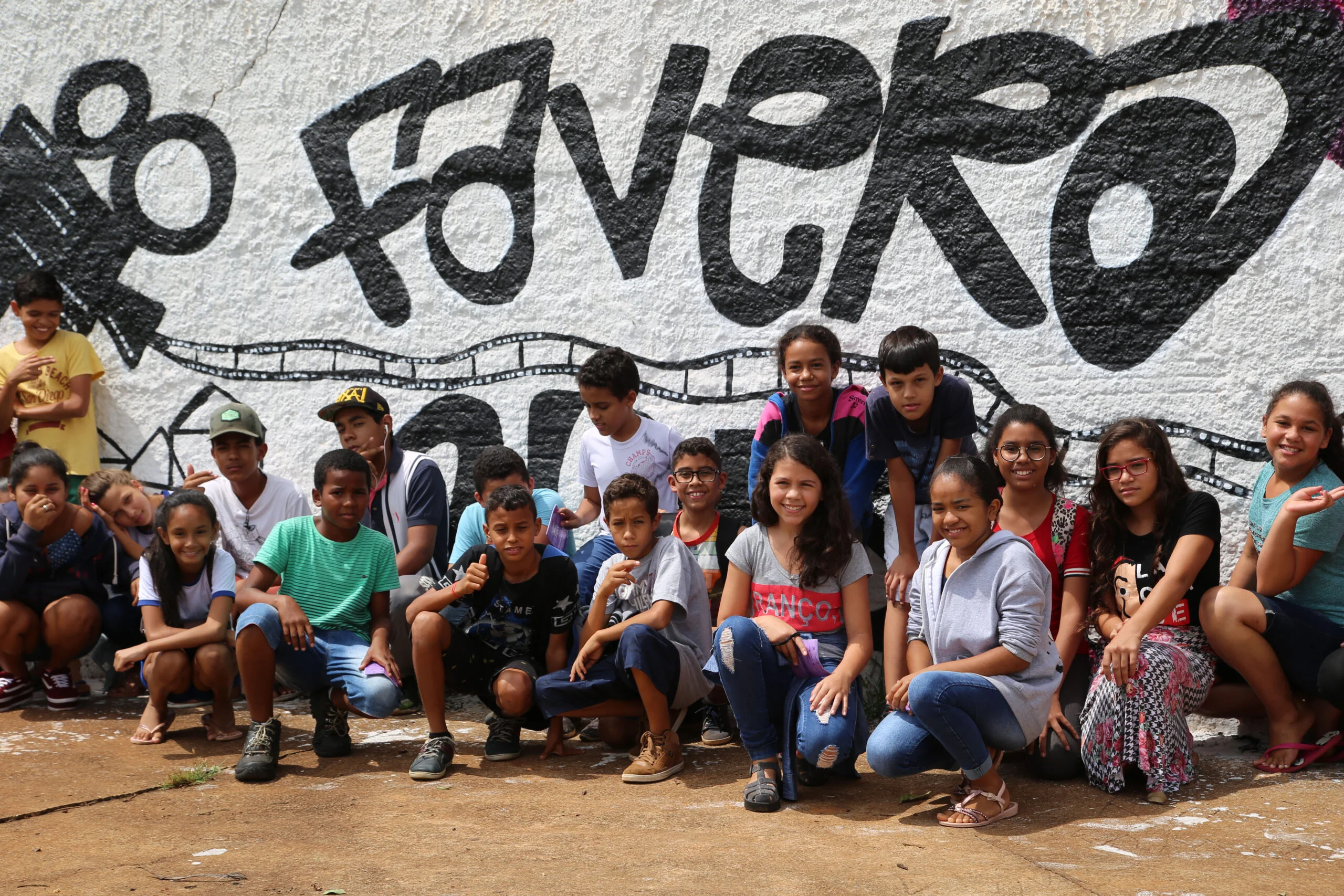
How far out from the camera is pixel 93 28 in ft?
19.5

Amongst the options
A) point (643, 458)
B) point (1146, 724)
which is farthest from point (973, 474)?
point (643, 458)

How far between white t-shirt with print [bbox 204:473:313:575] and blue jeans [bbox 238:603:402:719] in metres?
0.74

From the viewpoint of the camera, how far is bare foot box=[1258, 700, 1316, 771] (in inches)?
143

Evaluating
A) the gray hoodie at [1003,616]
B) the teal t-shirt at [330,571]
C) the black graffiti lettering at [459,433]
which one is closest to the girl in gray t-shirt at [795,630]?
the gray hoodie at [1003,616]

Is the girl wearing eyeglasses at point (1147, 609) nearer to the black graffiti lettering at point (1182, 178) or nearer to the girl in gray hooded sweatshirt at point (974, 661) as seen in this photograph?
the girl in gray hooded sweatshirt at point (974, 661)

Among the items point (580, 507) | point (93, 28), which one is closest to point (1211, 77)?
point (580, 507)

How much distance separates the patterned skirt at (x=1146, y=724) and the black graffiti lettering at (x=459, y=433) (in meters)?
2.91

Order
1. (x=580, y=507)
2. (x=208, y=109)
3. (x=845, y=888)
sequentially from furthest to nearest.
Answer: (x=208, y=109) → (x=580, y=507) → (x=845, y=888)

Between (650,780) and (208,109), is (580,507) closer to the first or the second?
(650,780)

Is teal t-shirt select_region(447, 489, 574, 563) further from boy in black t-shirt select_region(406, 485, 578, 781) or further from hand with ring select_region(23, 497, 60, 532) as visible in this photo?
hand with ring select_region(23, 497, 60, 532)

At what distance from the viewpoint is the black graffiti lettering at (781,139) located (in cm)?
500

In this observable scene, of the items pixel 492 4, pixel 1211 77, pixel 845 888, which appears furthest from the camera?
pixel 492 4

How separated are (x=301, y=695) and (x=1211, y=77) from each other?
4.39m

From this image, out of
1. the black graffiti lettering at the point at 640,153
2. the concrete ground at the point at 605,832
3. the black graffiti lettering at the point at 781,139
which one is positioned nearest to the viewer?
the concrete ground at the point at 605,832
